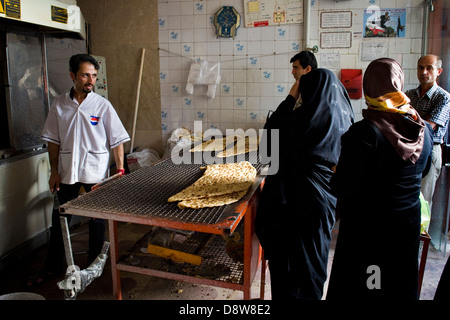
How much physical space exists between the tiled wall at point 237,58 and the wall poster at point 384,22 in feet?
0.17

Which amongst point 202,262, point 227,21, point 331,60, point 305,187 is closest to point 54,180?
point 202,262

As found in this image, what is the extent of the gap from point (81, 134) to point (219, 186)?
1.19m

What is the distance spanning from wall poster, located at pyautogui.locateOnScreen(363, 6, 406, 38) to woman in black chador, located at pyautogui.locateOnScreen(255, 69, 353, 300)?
219cm

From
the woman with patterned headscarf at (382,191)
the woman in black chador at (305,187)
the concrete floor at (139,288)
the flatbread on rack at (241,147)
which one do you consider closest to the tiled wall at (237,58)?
the flatbread on rack at (241,147)

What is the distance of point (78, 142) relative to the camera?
2488mm

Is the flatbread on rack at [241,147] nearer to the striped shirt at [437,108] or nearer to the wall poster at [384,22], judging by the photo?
the striped shirt at [437,108]

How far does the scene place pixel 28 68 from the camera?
2.88 m

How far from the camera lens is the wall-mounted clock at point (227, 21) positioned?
3.83m

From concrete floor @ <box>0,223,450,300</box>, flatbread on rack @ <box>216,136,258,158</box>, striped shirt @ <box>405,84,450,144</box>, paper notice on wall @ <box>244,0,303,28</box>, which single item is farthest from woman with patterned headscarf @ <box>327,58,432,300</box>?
paper notice on wall @ <box>244,0,303,28</box>

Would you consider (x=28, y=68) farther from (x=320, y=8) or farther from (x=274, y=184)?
(x=320, y=8)

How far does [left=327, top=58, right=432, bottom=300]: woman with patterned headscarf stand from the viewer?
1420mm

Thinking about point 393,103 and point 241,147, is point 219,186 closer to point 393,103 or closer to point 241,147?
point 393,103

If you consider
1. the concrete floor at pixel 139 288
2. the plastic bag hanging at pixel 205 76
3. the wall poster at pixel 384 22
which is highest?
the wall poster at pixel 384 22

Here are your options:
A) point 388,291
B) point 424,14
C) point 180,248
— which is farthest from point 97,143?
point 424,14
